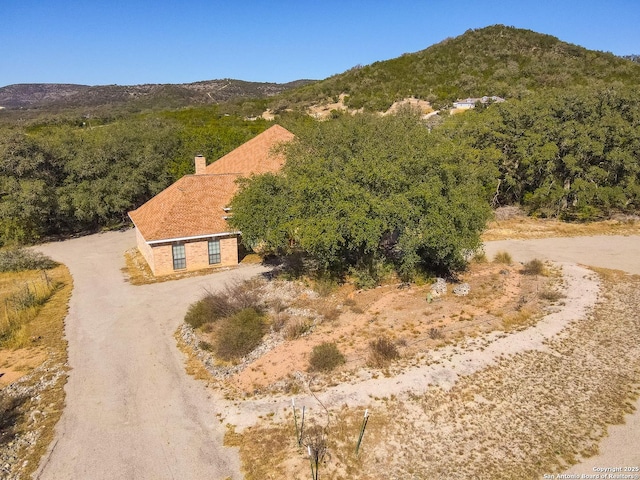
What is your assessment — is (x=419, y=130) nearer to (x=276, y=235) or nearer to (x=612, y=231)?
(x=276, y=235)

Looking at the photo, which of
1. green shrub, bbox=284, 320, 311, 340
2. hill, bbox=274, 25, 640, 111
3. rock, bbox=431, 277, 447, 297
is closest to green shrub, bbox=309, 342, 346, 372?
green shrub, bbox=284, 320, 311, 340

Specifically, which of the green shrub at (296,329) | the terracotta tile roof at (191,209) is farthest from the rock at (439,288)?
the terracotta tile roof at (191,209)

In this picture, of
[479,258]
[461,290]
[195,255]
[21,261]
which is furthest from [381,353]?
[21,261]

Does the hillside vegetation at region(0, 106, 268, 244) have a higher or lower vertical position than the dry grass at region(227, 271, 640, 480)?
higher

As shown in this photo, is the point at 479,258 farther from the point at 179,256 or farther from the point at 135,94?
the point at 135,94

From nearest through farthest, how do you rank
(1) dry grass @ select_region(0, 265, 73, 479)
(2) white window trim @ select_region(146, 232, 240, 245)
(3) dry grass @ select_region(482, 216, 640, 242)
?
(1) dry grass @ select_region(0, 265, 73, 479), (2) white window trim @ select_region(146, 232, 240, 245), (3) dry grass @ select_region(482, 216, 640, 242)

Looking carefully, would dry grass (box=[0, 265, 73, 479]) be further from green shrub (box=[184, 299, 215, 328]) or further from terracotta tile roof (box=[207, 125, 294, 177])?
terracotta tile roof (box=[207, 125, 294, 177])
